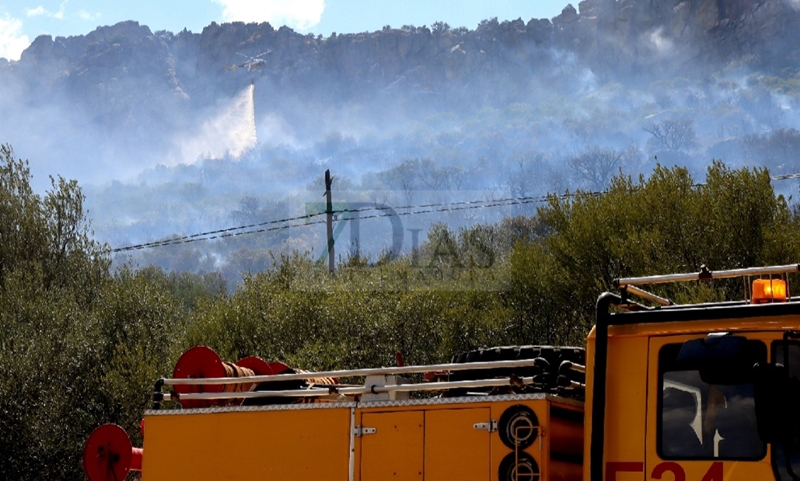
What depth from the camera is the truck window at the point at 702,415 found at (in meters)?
6.33

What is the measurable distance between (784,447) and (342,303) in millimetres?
34165

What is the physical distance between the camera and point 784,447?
6.05 meters

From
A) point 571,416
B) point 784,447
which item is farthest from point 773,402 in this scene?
point 571,416

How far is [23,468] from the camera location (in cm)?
3491

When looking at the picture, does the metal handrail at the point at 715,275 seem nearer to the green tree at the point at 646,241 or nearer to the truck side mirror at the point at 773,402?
the truck side mirror at the point at 773,402

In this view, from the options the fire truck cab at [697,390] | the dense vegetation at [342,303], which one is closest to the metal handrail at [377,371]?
the fire truck cab at [697,390]

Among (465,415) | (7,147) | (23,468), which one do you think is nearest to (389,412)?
(465,415)

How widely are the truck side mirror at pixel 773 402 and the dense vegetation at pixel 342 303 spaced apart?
22587mm

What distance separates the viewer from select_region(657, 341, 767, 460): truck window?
633 cm

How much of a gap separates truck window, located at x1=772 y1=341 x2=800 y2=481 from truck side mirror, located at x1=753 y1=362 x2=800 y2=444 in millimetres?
179

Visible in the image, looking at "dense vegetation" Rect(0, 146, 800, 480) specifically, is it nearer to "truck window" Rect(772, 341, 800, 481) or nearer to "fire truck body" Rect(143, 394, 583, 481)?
"fire truck body" Rect(143, 394, 583, 481)

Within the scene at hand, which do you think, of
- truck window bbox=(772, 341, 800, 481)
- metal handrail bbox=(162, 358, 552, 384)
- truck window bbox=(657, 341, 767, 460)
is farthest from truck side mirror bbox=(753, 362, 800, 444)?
metal handrail bbox=(162, 358, 552, 384)

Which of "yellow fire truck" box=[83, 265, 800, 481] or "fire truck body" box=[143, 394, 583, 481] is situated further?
"fire truck body" box=[143, 394, 583, 481]

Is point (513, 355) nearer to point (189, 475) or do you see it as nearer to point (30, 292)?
point (189, 475)
